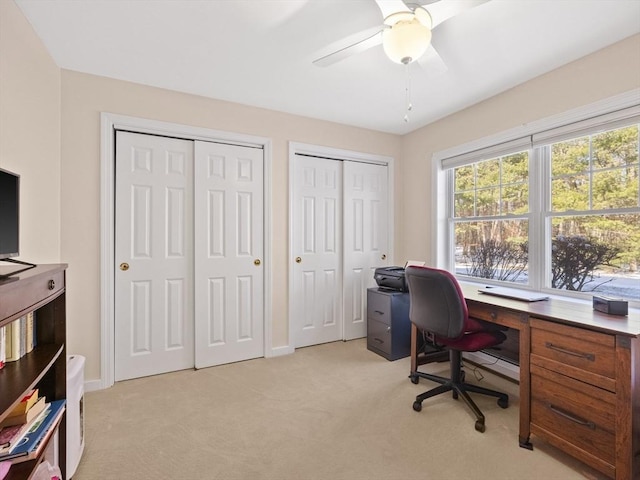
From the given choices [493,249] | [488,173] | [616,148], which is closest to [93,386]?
[493,249]

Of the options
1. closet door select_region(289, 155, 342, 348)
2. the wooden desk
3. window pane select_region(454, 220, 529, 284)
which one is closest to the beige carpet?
the wooden desk

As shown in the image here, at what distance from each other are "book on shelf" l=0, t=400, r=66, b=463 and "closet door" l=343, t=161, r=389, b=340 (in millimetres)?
2623

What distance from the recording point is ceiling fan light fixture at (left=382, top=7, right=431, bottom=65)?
1430 millimetres

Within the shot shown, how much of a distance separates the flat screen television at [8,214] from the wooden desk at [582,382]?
247 centimetres

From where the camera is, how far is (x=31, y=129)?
1.83m

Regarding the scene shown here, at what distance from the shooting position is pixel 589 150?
90.2 inches

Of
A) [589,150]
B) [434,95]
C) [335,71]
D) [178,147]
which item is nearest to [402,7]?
[335,71]

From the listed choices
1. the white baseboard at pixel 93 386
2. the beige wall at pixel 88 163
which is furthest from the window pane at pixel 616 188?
the white baseboard at pixel 93 386

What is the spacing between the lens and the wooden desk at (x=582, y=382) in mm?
1402

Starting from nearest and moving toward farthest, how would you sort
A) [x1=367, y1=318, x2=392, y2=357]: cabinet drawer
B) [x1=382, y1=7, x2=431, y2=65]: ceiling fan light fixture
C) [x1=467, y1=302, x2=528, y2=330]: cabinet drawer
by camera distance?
1. [x1=382, y1=7, x2=431, y2=65]: ceiling fan light fixture
2. [x1=467, y1=302, x2=528, y2=330]: cabinet drawer
3. [x1=367, y1=318, x2=392, y2=357]: cabinet drawer

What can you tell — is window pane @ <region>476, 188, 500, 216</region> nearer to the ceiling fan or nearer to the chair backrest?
the chair backrest

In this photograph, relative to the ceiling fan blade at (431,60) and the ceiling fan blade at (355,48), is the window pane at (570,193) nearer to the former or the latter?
the ceiling fan blade at (431,60)

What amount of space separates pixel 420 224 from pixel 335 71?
196 centimetres

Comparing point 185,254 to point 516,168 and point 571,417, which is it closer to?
point 571,417
